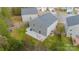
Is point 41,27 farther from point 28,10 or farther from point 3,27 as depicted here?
point 3,27

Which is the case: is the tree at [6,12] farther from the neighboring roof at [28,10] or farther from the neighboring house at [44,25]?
the neighboring house at [44,25]

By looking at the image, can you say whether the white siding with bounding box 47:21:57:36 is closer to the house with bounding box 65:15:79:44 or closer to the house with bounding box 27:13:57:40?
the house with bounding box 27:13:57:40

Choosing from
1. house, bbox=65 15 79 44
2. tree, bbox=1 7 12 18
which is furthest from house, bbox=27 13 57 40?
tree, bbox=1 7 12 18

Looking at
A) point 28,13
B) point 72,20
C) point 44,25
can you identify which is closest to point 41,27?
point 44,25

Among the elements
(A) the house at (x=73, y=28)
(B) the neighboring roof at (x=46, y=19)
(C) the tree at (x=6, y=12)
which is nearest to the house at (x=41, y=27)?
(B) the neighboring roof at (x=46, y=19)
